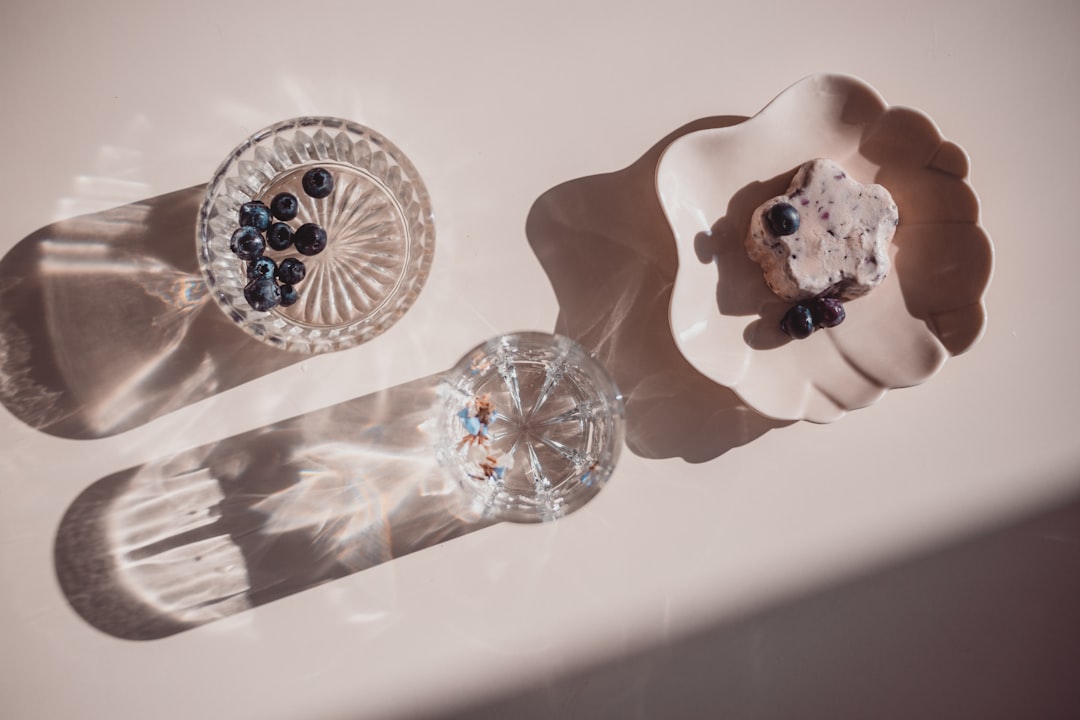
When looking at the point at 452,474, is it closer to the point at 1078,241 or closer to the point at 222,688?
the point at 222,688

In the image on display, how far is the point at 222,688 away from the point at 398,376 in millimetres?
562

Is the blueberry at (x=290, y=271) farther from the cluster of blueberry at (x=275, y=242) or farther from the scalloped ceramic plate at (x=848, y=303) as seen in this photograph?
the scalloped ceramic plate at (x=848, y=303)

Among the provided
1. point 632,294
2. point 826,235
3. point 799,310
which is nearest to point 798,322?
point 799,310

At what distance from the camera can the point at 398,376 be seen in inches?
39.8

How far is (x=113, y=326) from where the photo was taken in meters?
1.02

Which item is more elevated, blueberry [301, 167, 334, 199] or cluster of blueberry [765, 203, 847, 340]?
blueberry [301, 167, 334, 199]

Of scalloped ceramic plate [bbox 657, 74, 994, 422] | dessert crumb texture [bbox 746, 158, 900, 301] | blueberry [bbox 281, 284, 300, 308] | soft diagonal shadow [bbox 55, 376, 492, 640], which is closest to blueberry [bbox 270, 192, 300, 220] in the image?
blueberry [bbox 281, 284, 300, 308]

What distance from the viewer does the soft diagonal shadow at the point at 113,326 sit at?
1.01 meters

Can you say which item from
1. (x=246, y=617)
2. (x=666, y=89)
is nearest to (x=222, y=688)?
(x=246, y=617)

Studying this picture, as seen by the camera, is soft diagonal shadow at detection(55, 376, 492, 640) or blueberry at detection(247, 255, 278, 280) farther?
soft diagonal shadow at detection(55, 376, 492, 640)

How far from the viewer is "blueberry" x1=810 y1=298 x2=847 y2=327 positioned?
955mm

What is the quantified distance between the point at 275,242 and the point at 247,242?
43 millimetres

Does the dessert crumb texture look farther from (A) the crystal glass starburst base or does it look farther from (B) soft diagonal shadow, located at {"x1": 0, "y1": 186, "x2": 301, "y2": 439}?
(B) soft diagonal shadow, located at {"x1": 0, "y1": 186, "x2": 301, "y2": 439}

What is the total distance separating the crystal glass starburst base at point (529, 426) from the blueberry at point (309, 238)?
27cm
